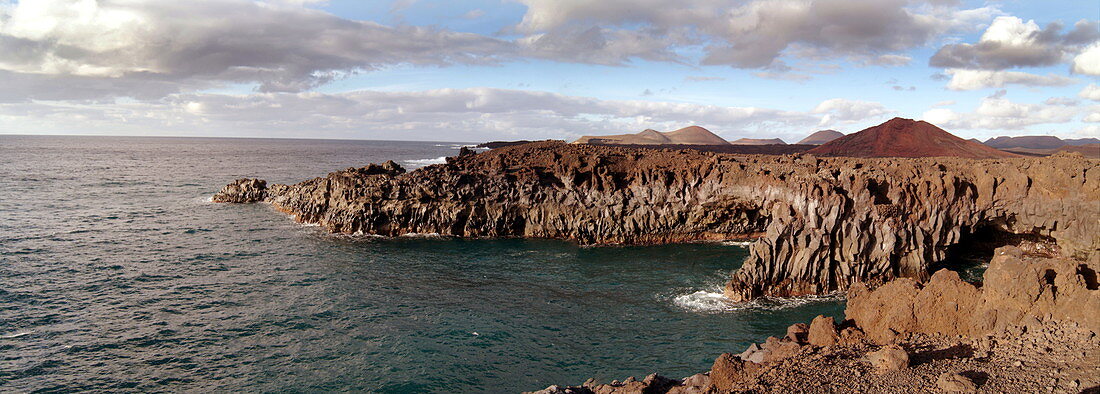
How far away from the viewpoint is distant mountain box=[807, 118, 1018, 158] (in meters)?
61.8

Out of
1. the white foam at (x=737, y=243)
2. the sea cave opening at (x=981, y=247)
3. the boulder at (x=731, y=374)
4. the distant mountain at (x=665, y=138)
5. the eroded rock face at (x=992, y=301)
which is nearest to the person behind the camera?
the boulder at (x=731, y=374)

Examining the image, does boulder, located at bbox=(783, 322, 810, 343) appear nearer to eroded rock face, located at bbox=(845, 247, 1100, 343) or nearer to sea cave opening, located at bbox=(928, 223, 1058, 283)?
eroded rock face, located at bbox=(845, 247, 1100, 343)

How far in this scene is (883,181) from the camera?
33.0 meters

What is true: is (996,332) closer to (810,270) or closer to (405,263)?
(810,270)

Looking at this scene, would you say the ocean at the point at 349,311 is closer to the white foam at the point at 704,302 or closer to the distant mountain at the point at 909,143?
the white foam at the point at 704,302

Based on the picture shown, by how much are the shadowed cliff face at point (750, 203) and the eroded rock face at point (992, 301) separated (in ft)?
43.1

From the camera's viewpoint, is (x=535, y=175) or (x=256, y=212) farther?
(x=256, y=212)

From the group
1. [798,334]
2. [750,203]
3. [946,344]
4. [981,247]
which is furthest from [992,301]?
[981,247]

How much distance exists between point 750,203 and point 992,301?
2629 cm

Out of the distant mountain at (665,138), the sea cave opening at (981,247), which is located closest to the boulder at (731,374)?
the sea cave opening at (981,247)

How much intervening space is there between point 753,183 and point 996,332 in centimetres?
2650

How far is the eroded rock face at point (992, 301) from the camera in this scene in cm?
1437

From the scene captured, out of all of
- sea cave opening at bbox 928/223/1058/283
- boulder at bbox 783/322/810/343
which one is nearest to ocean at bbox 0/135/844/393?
boulder at bbox 783/322/810/343

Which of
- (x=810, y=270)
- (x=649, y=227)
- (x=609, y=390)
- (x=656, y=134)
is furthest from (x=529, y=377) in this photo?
(x=656, y=134)
